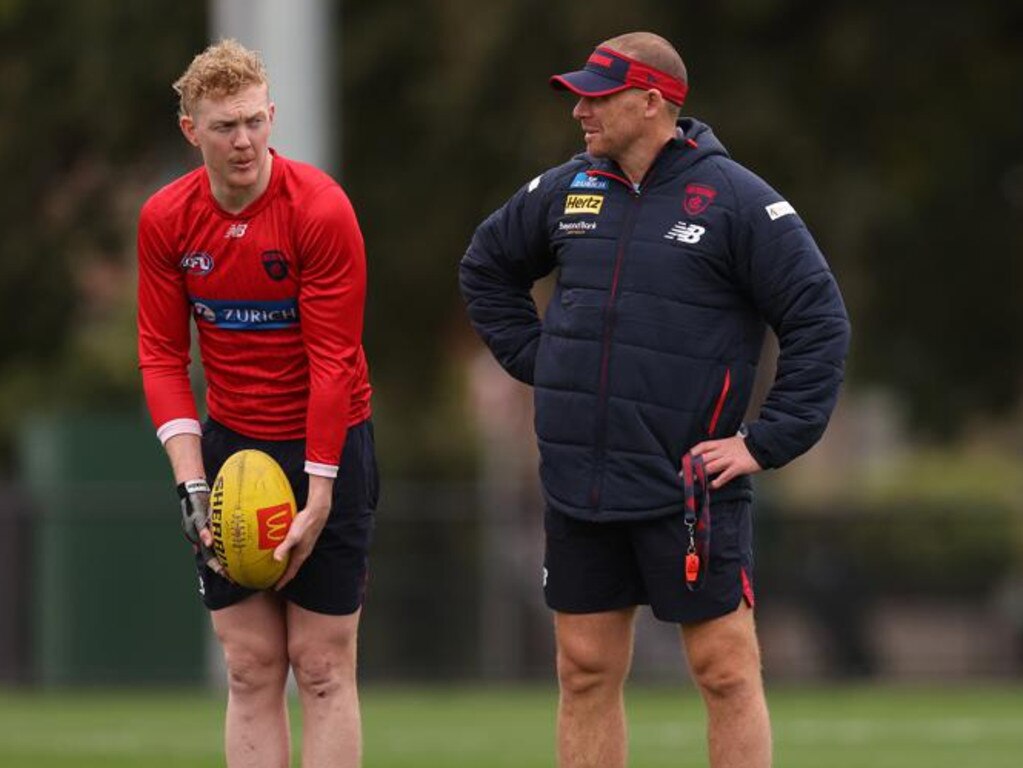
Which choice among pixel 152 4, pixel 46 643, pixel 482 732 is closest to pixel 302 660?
pixel 482 732

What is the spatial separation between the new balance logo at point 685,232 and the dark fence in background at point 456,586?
12298mm

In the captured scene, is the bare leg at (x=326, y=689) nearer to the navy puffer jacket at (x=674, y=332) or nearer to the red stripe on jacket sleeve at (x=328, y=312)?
the red stripe on jacket sleeve at (x=328, y=312)

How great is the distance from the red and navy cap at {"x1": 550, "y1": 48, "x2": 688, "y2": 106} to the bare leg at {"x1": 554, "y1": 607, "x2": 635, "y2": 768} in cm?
149

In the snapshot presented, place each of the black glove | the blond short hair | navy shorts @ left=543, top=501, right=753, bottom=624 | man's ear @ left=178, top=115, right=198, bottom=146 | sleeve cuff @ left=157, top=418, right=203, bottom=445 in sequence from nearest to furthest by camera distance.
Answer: the blond short hair
man's ear @ left=178, top=115, right=198, bottom=146
navy shorts @ left=543, top=501, right=753, bottom=624
the black glove
sleeve cuff @ left=157, top=418, right=203, bottom=445

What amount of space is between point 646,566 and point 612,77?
1.39m

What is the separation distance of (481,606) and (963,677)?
3666 mm

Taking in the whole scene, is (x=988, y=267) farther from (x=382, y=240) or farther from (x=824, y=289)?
(x=824, y=289)

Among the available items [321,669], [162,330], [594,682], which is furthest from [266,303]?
[594,682]

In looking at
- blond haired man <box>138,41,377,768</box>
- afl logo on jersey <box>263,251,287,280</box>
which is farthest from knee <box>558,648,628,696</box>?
afl logo on jersey <box>263,251,287,280</box>

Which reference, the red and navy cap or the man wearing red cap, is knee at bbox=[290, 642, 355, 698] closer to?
the man wearing red cap

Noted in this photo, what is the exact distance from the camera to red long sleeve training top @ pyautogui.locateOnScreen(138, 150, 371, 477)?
7840 mm

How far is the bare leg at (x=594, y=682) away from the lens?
8000 millimetres

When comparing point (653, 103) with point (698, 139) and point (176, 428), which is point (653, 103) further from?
point (176, 428)

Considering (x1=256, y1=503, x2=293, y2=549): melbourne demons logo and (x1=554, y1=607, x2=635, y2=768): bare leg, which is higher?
(x1=256, y1=503, x2=293, y2=549): melbourne demons logo
